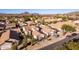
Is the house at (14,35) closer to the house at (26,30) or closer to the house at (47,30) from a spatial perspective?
the house at (26,30)

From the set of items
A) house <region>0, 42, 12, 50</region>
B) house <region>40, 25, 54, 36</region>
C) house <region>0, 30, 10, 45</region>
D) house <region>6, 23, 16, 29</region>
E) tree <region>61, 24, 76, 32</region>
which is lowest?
house <region>0, 42, 12, 50</region>

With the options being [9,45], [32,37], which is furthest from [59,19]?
[9,45]

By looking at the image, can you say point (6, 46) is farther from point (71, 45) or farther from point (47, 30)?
point (71, 45)

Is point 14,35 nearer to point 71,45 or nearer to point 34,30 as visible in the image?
point 34,30

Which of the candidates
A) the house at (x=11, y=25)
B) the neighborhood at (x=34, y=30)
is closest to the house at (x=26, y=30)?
the neighborhood at (x=34, y=30)

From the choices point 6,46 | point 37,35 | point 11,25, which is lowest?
point 6,46

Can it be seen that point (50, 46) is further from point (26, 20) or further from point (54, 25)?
point (26, 20)

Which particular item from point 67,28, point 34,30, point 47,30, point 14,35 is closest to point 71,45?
point 67,28

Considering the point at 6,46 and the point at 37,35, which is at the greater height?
the point at 37,35

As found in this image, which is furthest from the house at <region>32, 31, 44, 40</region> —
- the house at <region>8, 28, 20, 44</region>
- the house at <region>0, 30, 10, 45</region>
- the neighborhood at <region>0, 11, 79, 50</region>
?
the house at <region>0, 30, 10, 45</region>

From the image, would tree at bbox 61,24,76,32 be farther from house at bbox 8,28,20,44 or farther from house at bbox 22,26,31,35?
house at bbox 8,28,20,44
